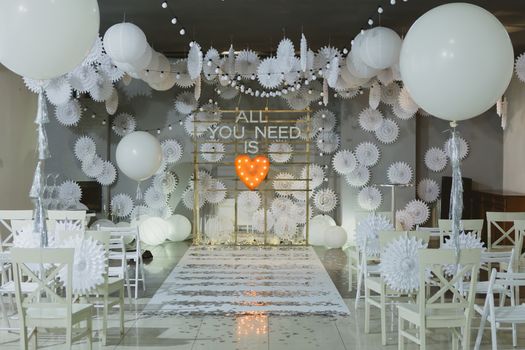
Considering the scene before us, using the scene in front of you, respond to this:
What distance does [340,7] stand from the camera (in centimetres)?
995

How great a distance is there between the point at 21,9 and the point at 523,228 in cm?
536

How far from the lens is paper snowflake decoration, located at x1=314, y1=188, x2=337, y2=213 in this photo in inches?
531

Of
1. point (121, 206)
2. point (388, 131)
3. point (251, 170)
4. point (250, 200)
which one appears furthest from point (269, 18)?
point (121, 206)

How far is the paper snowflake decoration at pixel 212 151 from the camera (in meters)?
13.7

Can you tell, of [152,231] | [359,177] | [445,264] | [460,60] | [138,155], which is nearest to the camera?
[460,60]

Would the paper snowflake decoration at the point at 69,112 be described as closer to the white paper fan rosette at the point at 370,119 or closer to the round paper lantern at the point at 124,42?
the round paper lantern at the point at 124,42

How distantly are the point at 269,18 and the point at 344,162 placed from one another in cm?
368

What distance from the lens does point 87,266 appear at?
563 centimetres

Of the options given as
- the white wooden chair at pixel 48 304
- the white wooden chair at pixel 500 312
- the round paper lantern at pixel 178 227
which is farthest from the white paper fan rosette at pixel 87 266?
the round paper lantern at pixel 178 227

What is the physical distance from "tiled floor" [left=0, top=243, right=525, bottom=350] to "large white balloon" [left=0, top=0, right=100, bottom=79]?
2.44 m

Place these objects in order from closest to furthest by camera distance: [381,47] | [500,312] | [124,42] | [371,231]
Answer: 1. [500,312]
2. [371,231]
3. [124,42]
4. [381,47]

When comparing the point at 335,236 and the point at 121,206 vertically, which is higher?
the point at 121,206

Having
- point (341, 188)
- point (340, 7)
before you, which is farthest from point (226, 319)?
point (341, 188)

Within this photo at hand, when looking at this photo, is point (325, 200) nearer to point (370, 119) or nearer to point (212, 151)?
point (370, 119)
